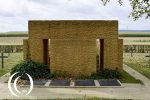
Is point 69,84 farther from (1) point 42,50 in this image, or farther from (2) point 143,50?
(2) point 143,50

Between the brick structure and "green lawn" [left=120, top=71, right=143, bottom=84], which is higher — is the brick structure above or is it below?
above

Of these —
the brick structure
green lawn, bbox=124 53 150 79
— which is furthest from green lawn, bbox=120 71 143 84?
green lawn, bbox=124 53 150 79

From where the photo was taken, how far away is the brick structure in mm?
24266

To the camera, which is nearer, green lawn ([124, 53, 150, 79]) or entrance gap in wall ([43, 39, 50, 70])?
entrance gap in wall ([43, 39, 50, 70])

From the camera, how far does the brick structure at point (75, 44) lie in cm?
2427

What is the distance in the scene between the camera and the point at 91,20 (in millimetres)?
24938

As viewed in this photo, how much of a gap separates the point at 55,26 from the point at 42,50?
59.9 inches

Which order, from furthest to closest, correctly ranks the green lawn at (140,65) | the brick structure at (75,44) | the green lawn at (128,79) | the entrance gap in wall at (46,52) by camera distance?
the green lawn at (140,65)
the entrance gap in wall at (46,52)
the brick structure at (75,44)
the green lawn at (128,79)

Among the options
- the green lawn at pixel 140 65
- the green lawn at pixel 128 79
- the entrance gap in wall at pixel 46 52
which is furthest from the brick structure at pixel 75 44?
the green lawn at pixel 140 65

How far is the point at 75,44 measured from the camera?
24312 mm

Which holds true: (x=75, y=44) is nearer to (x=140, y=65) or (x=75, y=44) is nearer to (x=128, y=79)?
(x=128, y=79)

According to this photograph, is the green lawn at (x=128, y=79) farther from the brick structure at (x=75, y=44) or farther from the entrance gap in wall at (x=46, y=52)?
the entrance gap in wall at (x=46, y=52)

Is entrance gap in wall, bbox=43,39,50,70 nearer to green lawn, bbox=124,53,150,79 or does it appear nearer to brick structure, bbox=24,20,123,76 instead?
brick structure, bbox=24,20,123,76

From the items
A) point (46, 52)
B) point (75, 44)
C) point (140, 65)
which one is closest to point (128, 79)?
point (75, 44)
